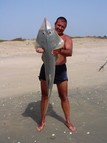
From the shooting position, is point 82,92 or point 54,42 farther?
point 82,92

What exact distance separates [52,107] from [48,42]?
3.00m

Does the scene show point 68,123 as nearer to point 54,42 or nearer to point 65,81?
point 65,81

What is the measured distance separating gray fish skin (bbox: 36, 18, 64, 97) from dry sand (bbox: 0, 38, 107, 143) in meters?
1.43

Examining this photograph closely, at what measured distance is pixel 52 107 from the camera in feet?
26.9

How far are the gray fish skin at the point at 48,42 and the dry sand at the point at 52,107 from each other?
143 cm

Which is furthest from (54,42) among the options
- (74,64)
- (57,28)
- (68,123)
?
(74,64)

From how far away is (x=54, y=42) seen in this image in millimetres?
5473

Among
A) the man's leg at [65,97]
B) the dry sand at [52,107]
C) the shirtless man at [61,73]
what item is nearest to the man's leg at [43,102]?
the shirtless man at [61,73]

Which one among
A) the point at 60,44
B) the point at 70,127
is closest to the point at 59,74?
the point at 60,44

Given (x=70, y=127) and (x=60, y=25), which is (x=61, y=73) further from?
(x=70, y=127)

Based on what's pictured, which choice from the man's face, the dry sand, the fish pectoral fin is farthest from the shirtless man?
the dry sand

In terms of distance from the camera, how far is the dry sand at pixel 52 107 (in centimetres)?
653

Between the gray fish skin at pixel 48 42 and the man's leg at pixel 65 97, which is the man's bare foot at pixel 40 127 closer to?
the man's leg at pixel 65 97

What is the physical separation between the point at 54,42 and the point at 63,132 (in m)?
1.90
